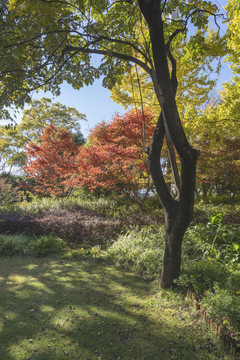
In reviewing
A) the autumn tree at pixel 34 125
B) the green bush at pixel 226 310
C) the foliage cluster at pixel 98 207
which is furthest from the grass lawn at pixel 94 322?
the autumn tree at pixel 34 125

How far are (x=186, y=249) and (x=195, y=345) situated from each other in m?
1.96

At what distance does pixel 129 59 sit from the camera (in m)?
3.12

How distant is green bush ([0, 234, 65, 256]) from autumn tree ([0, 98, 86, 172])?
14.9 meters

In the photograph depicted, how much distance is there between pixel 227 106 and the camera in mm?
5398

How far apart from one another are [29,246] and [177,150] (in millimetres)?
4398

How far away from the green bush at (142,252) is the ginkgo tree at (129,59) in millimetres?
679

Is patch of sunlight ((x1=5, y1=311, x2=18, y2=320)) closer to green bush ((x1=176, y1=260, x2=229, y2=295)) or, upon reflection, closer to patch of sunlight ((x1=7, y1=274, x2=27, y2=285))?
patch of sunlight ((x1=7, y1=274, x2=27, y2=285))

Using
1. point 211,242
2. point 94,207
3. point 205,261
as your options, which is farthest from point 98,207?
point 205,261

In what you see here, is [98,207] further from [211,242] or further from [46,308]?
[46,308]

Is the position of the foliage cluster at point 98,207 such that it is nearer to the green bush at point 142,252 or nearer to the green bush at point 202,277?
the green bush at point 142,252

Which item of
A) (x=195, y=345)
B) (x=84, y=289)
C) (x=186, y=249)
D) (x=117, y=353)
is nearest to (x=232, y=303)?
(x=195, y=345)

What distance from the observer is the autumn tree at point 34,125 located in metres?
19.2

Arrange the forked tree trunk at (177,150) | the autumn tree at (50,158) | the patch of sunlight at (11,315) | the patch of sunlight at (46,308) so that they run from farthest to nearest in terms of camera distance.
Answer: the autumn tree at (50,158), the patch of sunlight at (46,308), the patch of sunlight at (11,315), the forked tree trunk at (177,150)

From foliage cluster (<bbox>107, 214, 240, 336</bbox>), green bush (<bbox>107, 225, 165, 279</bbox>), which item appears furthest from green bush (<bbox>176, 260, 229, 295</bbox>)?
green bush (<bbox>107, 225, 165, 279</bbox>)
